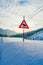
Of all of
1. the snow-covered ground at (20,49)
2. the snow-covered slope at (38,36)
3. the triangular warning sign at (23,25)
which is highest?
the triangular warning sign at (23,25)

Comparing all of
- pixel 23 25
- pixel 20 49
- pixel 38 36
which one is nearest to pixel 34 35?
pixel 38 36

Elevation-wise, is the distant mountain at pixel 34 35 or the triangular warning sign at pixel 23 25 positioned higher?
the triangular warning sign at pixel 23 25

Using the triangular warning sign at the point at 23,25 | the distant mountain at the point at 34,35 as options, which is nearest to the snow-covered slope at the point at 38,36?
the distant mountain at the point at 34,35

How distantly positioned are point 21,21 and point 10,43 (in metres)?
0.43

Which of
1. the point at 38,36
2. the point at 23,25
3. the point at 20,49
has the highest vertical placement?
the point at 23,25

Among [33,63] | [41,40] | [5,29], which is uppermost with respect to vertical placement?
[5,29]

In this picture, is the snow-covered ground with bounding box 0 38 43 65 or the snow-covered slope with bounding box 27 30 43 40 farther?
the snow-covered slope with bounding box 27 30 43 40

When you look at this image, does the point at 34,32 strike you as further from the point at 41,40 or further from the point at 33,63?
A: the point at 33,63

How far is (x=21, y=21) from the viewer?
9.75 feet

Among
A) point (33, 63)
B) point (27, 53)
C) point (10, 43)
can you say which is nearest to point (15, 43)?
point (10, 43)

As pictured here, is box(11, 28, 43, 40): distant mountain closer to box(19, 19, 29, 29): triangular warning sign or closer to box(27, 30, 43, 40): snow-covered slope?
box(27, 30, 43, 40): snow-covered slope

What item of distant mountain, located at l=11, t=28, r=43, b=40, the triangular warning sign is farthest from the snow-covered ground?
the triangular warning sign

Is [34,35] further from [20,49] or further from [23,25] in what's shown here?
[20,49]

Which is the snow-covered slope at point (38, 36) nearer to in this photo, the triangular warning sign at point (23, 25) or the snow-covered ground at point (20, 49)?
the snow-covered ground at point (20, 49)
